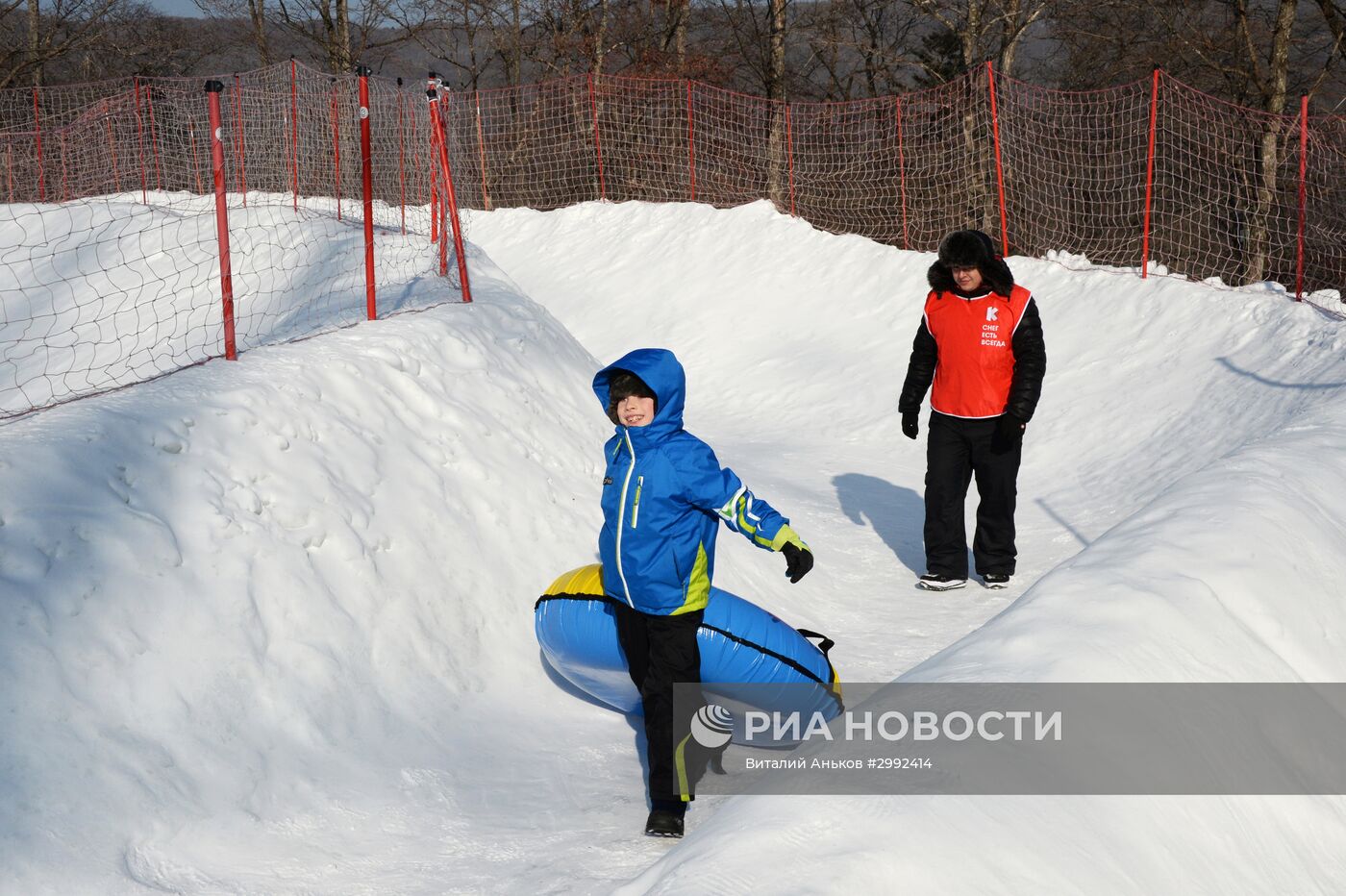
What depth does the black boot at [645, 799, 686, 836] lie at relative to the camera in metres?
3.47

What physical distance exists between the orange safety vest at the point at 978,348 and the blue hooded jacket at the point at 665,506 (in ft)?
8.89

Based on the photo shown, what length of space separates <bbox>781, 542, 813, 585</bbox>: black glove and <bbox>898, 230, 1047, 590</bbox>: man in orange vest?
2528 millimetres

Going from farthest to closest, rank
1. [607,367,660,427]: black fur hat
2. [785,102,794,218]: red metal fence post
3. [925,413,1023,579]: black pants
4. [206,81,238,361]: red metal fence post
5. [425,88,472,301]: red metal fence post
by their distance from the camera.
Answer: [785,102,794,218]: red metal fence post, [425,88,472,301]: red metal fence post, [925,413,1023,579]: black pants, [206,81,238,361]: red metal fence post, [607,367,660,427]: black fur hat

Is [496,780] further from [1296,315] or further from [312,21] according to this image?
[312,21]

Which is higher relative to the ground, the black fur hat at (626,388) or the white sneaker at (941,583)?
the black fur hat at (626,388)

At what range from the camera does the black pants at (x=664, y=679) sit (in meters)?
3.52

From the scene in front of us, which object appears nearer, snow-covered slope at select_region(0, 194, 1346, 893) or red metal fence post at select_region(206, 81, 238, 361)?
snow-covered slope at select_region(0, 194, 1346, 893)

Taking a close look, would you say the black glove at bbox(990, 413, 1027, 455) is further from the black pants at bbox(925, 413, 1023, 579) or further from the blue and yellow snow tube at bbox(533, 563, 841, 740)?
the blue and yellow snow tube at bbox(533, 563, 841, 740)

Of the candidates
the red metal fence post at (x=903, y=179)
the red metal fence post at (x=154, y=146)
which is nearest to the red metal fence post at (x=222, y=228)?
the red metal fence post at (x=903, y=179)

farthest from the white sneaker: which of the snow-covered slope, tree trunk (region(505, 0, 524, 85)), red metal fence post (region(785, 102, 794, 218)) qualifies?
tree trunk (region(505, 0, 524, 85))

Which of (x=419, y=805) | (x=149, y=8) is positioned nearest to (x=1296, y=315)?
(x=419, y=805)

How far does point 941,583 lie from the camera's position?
6.13 metres

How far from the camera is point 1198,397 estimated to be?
27.3 feet

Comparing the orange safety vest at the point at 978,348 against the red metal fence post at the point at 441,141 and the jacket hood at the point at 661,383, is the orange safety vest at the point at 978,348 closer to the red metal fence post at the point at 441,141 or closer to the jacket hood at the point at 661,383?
the jacket hood at the point at 661,383
